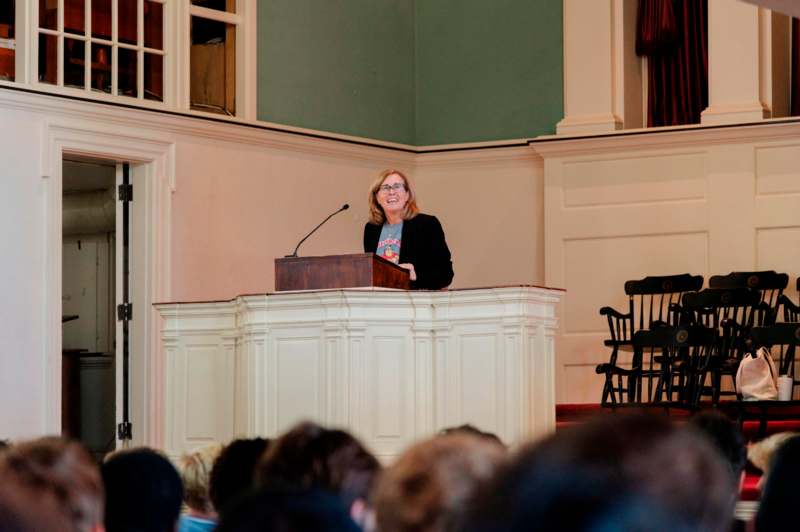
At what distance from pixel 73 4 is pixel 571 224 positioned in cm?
397

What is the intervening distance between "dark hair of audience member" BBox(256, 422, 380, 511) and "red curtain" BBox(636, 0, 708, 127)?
363 inches

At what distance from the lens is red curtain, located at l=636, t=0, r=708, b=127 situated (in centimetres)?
1079

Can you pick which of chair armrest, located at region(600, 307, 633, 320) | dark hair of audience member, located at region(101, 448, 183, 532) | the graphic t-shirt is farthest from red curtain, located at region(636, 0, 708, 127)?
dark hair of audience member, located at region(101, 448, 183, 532)

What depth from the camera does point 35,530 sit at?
1.20 m

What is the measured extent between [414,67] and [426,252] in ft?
15.6

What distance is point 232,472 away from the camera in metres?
2.74

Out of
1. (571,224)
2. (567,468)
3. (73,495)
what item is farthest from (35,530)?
(571,224)

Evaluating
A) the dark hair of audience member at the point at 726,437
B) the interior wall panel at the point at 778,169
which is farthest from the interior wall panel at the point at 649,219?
the dark hair of audience member at the point at 726,437

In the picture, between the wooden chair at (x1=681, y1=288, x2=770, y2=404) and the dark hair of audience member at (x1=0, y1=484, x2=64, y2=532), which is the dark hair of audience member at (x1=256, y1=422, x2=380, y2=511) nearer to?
the dark hair of audience member at (x1=0, y1=484, x2=64, y2=532)

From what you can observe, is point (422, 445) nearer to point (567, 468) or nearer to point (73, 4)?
point (567, 468)

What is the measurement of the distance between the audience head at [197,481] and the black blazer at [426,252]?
4.30 m

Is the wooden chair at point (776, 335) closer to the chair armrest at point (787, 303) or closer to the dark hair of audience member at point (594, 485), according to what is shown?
the chair armrest at point (787, 303)

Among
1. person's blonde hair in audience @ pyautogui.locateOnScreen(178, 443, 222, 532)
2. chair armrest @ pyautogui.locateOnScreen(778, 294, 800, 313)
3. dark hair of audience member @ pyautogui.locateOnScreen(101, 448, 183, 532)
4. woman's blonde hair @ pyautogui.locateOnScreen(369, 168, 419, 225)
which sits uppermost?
woman's blonde hair @ pyautogui.locateOnScreen(369, 168, 419, 225)

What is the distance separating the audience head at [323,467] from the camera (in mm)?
1912
